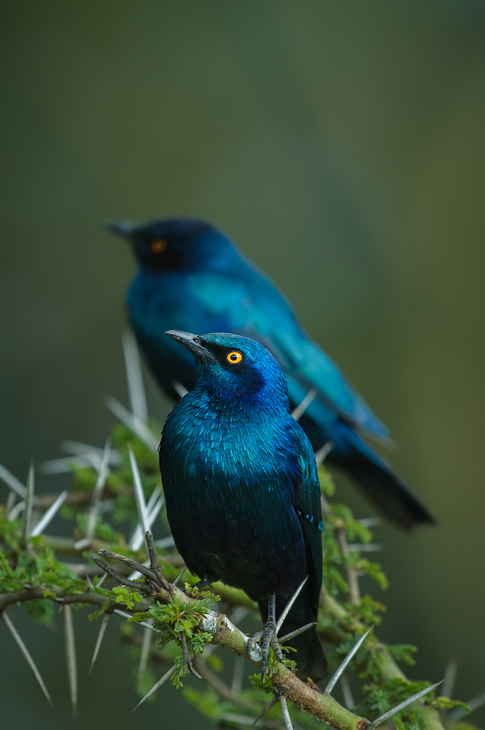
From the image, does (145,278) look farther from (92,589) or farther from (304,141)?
(304,141)

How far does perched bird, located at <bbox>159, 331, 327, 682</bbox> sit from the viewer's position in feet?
5.93

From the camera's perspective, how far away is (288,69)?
7711 millimetres

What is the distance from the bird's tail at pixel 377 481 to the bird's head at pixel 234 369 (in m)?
1.91

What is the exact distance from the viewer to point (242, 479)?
181 centimetres

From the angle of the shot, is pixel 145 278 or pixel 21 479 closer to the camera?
pixel 145 278

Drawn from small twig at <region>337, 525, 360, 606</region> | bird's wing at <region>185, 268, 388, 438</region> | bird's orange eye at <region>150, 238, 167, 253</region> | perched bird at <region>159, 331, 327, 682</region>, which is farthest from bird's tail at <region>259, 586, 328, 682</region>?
bird's orange eye at <region>150, 238, 167, 253</region>

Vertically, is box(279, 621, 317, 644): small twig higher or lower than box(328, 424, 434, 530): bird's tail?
higher

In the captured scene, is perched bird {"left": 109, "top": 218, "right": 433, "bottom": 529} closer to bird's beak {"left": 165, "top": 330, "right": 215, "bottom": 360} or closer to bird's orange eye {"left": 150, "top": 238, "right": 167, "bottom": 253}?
bird's orange eye {"left": 150, "top": 238, "right": 167, "bottom": 253}

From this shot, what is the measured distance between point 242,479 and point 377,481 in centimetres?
224

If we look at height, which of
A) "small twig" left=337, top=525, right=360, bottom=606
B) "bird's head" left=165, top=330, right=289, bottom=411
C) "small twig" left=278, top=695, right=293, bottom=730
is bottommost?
"small twig" left=337, top=525, right=360, bottom=606

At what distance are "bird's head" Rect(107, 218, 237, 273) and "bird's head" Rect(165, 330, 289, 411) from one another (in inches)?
105

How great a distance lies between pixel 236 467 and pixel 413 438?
5.19m

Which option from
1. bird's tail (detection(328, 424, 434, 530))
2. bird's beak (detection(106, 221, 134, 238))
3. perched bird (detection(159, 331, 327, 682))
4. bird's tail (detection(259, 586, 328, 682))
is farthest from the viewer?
bird's beak (detection(106, 221, 134, 238))

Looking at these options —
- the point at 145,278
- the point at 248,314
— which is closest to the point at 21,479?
the point at 145,278
